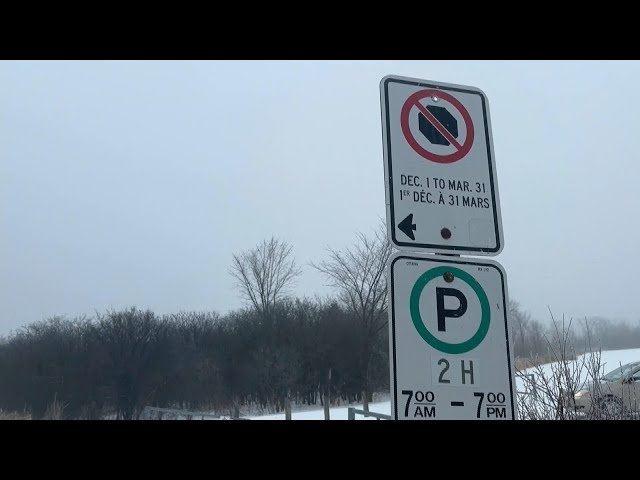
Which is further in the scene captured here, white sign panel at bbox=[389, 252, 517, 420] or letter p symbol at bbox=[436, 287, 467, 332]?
letter p symbol at bbox=[436, 287, 467, 332]

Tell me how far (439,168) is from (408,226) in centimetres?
36

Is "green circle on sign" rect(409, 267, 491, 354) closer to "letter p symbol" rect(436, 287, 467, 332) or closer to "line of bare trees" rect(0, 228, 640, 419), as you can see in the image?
"letter p symbol" rect(436, 287, 467, 332)

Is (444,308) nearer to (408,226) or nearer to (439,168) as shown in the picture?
(408,226)

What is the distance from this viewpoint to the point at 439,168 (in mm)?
3158

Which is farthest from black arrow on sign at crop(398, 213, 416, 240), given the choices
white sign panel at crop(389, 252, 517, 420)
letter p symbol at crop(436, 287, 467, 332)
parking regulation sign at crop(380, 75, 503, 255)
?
letter p symbol at crop(436, 287, 467, 332)

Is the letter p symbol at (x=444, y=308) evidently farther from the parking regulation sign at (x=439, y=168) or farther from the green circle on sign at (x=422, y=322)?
the parking regulation sign at (x=439, y=168)

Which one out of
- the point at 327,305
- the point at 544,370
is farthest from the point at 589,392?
the point at 327,305

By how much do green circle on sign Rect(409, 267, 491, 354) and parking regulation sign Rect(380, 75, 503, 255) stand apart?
Result: 113 mm

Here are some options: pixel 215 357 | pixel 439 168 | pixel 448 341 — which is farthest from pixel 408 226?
pixel 215 357

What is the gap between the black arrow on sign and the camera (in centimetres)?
297

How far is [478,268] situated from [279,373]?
72.3ft
